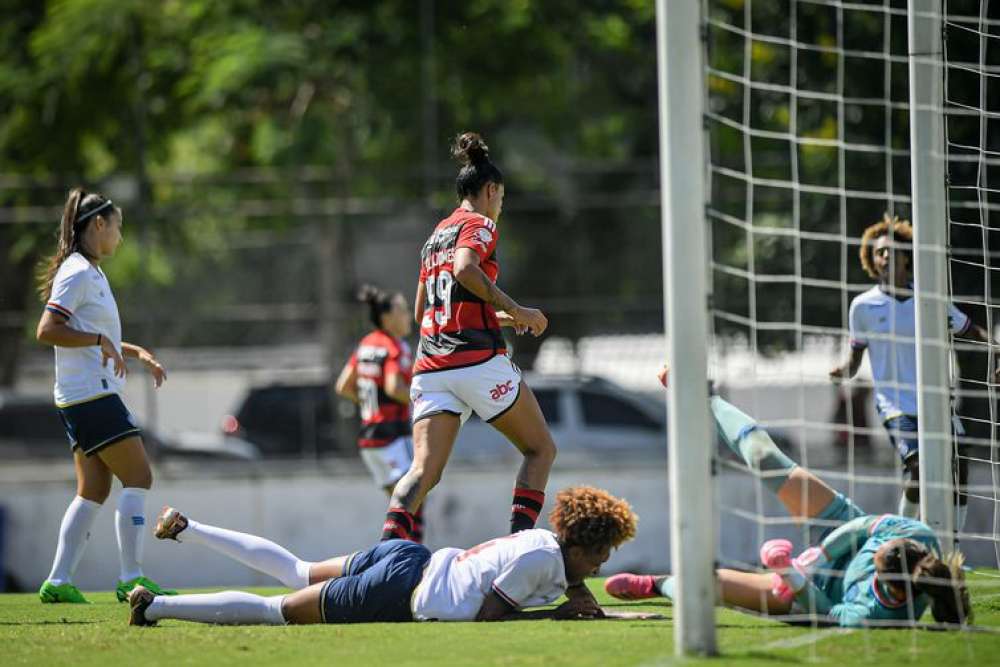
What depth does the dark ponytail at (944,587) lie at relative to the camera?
18.6 ft

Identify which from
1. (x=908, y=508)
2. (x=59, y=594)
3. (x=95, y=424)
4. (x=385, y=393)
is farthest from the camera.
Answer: (x=385, y=393)

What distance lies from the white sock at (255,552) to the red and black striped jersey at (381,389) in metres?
3.72

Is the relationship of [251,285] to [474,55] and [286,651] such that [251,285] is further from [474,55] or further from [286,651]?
[286,651]

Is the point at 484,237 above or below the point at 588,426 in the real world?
above

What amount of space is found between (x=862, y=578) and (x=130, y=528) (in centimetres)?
386

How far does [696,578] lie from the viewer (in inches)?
201

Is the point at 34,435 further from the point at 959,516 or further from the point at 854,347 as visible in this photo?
the point at 959,516

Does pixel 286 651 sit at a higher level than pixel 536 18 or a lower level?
lower

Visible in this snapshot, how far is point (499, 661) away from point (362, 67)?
14543 millimetres

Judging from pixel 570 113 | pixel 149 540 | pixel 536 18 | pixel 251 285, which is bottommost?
pixel 149 540

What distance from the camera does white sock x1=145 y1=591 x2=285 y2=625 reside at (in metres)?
6.21

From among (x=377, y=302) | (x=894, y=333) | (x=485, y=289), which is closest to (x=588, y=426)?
(x=377, y=302)

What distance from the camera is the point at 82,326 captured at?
295 inches

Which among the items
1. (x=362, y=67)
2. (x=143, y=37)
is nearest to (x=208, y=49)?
(x=143, y=37)
